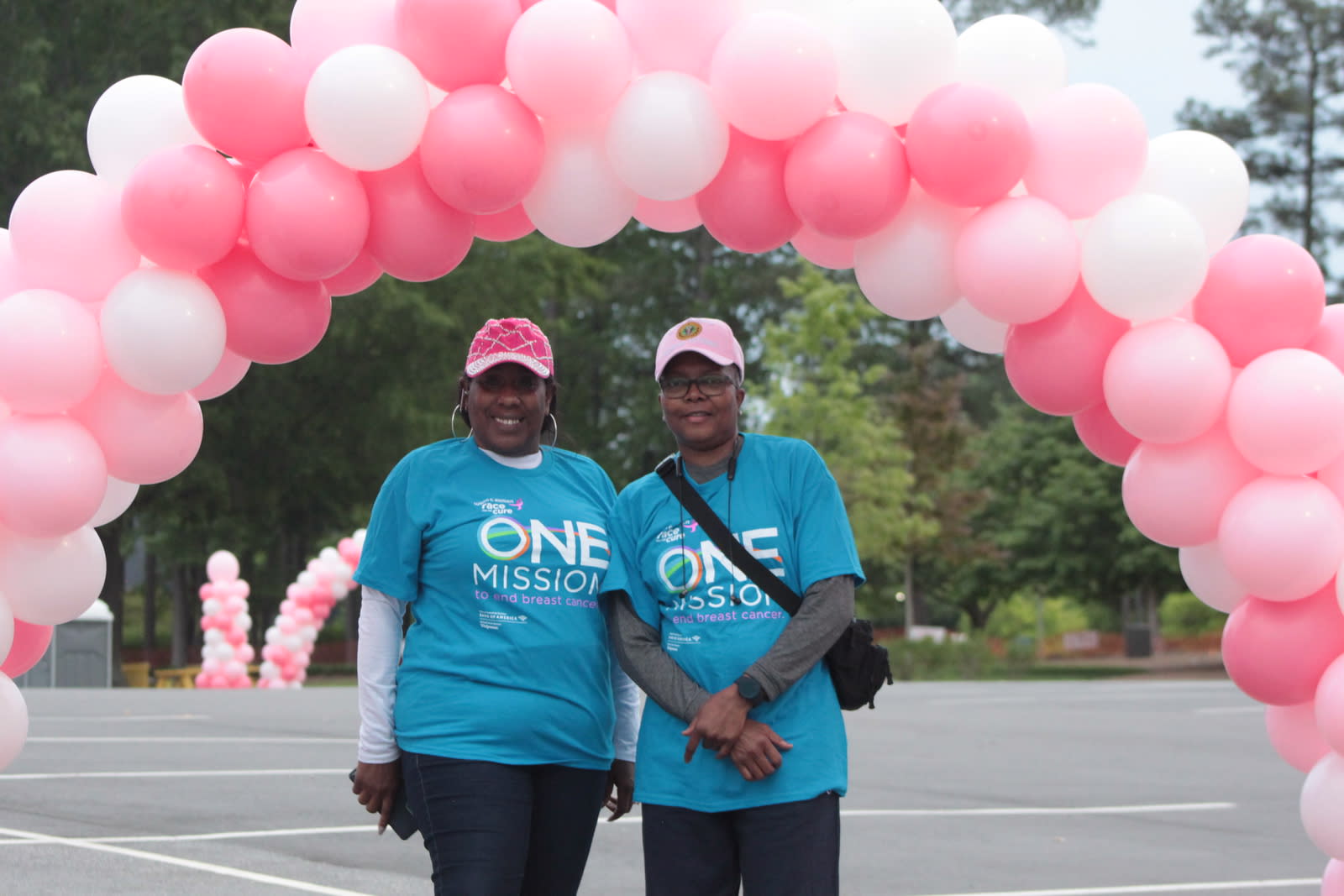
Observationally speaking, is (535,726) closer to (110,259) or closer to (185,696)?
(110,259)

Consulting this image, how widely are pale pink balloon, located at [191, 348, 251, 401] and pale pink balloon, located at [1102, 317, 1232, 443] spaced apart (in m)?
2.70

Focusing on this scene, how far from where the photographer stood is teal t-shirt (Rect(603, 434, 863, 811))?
394cm

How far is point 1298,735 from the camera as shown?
4754 mm

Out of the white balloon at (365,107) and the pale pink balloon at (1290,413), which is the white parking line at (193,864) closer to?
the white balloon at (365,107)

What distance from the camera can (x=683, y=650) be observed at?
4.03 metres

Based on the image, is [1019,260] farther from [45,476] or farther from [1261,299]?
[45,476]

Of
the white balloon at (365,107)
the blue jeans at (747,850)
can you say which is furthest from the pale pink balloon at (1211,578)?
the white balloon at (365,107)

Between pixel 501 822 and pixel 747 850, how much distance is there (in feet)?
2.09

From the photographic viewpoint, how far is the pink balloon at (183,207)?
14.9 ft

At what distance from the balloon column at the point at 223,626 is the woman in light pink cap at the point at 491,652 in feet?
61.3

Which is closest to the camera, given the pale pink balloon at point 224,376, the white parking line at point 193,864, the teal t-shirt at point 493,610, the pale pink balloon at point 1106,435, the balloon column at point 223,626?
the teal t-shirt at point 493,610

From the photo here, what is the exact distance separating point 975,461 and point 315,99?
1630 inches

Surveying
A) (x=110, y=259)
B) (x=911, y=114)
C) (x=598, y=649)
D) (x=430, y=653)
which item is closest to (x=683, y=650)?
(x=598, y=649)

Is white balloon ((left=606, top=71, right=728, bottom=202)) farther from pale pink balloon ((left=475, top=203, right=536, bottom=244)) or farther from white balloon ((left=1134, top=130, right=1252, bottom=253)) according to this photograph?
white balloon ((left=1134, top=130, right=1252, bottom=253))
